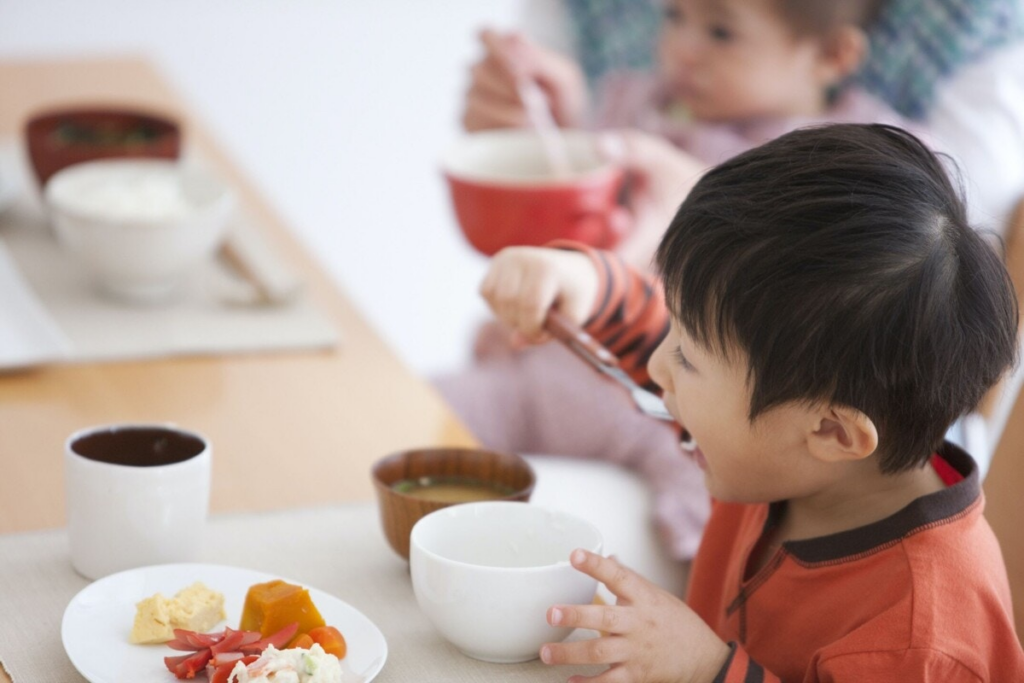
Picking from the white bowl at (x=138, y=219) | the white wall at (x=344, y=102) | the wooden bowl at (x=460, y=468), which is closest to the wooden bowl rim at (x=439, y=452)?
the wooden bowl at (x=460, y=468)

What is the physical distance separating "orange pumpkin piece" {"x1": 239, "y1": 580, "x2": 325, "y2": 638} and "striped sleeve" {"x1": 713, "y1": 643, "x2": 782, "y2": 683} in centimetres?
24

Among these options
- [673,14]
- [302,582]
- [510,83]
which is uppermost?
[673,14]

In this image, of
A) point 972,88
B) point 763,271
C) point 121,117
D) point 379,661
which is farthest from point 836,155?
point 121,117

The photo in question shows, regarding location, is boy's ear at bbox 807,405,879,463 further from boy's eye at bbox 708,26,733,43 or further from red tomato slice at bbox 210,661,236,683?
boy's eye at bbox 708,26,733,43

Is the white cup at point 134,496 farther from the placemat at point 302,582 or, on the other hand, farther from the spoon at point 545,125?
the spoon at point 545,125

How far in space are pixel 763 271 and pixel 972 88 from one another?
944 millimetres

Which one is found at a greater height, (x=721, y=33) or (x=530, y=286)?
(x=721, y=33)

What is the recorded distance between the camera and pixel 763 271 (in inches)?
30.9

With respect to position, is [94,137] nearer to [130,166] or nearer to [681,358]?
[130,166]

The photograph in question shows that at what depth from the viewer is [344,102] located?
3.42m

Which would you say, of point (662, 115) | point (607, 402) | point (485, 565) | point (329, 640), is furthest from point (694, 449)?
point (662, 115)

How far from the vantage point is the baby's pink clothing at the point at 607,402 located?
1353mm

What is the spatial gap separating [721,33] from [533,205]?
58cm

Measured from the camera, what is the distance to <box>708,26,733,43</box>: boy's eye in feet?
5.55
